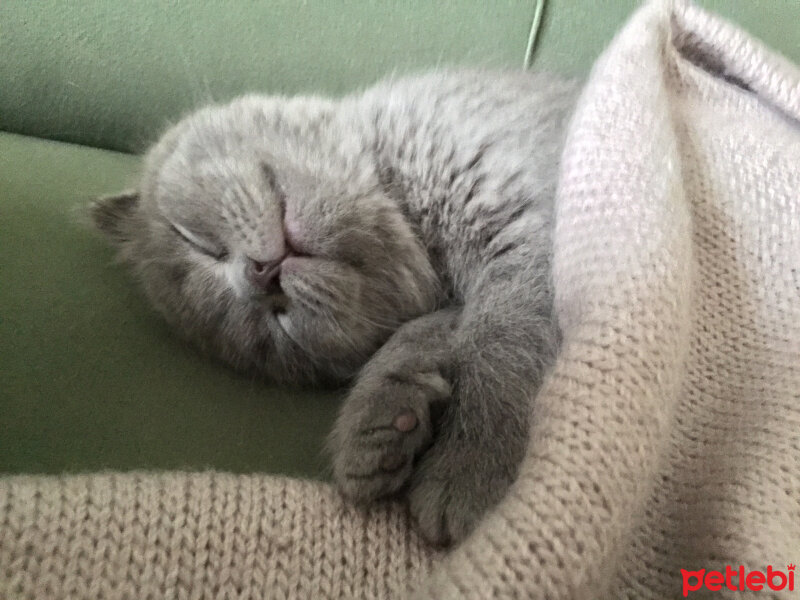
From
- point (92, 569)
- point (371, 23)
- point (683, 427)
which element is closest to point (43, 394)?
point (92, 569)

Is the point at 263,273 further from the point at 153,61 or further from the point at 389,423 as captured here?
the point at 153,61

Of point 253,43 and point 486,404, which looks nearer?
point 486,404

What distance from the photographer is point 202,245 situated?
0.95 metres

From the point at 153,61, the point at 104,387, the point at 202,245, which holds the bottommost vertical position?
the point at 104,387

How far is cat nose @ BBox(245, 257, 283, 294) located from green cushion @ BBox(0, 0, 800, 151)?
19.7 inches

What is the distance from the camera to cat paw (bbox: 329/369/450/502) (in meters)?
0.69

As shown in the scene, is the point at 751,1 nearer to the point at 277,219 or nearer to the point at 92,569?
the point at 277,219

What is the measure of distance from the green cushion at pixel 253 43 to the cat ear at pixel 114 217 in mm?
254

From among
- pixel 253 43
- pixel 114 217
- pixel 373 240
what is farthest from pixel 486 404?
pixel 253 43

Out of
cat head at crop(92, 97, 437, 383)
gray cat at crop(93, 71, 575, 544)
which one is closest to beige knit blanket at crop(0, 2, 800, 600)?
gray cat at crop(93, 71, 575, 544)

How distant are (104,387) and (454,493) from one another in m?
0.48

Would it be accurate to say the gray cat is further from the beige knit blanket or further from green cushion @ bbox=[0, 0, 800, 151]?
green cushion @ bbox=[0, 0, 800, 151]

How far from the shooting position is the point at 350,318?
902 millimetres

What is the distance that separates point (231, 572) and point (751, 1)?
130 centimetres
